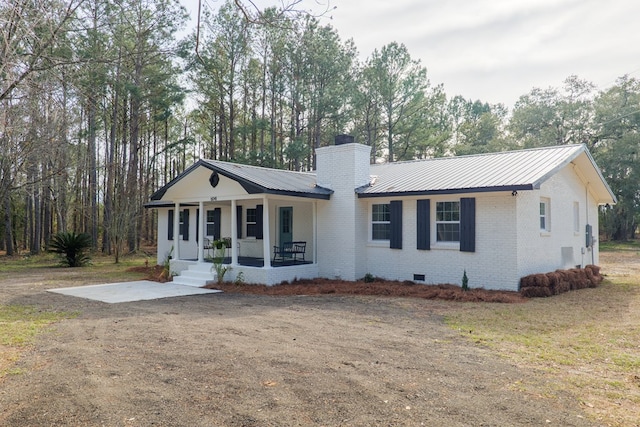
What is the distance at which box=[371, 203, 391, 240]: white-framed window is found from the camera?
13.7 m

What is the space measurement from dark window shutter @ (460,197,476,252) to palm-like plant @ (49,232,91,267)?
16305 mm

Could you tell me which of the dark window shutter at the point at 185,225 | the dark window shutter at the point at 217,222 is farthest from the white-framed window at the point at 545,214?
the dark window shutter at the point at 185,225

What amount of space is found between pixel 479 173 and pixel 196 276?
914 centimetres

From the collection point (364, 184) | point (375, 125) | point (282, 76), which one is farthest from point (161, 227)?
point (375, 125)

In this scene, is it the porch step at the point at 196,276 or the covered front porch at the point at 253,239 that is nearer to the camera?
the covered front porch at the point at 253,239

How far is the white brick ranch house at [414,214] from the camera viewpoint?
11.5m

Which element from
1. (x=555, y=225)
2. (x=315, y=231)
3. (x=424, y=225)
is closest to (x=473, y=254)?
(x=424, y=225)

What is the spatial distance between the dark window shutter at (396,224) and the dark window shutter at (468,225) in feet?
6.09

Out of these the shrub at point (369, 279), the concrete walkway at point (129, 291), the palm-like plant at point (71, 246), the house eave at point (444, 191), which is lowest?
the concrete walkway at point (129, 291)

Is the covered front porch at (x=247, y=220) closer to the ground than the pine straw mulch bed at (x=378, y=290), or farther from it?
farther from it

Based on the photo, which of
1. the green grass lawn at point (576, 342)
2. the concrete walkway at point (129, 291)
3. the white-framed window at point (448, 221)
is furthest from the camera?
the white-framed window at point (448, 221)

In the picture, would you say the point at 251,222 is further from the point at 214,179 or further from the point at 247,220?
the point at 214,179

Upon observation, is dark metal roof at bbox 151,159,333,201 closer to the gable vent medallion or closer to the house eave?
the gable vent medallion

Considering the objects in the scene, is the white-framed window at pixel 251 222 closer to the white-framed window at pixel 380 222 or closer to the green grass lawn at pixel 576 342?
the white-framed window at pixel 380 222
